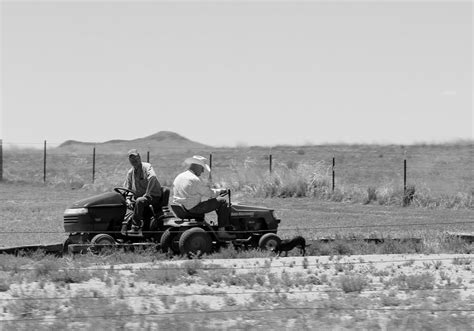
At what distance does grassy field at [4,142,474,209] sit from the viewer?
96.3 feet

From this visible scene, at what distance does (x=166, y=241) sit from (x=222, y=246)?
3.26 feet

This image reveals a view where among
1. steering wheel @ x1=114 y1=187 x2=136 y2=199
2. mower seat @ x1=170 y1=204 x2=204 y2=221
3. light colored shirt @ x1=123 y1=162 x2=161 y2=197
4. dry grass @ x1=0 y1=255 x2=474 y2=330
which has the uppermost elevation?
light colored shirt @ x1=123 y1=162 x2=161 y2=197

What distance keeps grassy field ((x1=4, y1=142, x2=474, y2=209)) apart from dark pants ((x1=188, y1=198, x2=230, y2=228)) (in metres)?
13.8

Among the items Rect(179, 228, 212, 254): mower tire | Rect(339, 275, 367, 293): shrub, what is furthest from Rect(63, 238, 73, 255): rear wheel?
Rect(339, 275, 367, 293): shrub

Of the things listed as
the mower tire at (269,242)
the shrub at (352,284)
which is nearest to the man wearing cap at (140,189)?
the mower tire at (269,242)

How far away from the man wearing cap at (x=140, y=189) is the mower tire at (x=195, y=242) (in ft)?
2.74

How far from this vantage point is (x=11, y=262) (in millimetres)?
A: 12570

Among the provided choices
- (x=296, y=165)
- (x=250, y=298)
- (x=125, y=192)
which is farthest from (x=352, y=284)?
(x=296, y=165)

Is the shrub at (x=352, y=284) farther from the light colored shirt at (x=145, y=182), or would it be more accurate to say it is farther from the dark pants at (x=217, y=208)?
the light colored shirt at (x=145, y=182)

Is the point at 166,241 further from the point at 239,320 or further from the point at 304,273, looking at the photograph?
the point at 239,320

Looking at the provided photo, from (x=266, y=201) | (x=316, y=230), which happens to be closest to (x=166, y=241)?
(x=316, y=230)

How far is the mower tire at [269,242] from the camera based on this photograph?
14523 millimetres

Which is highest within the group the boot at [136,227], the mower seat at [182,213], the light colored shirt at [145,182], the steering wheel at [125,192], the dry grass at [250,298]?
the light colored shirt at [145,182]

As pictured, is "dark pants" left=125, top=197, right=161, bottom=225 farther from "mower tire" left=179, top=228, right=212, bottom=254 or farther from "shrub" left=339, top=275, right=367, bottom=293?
"shrub" left=339, top=275, right=367, bottom=293
